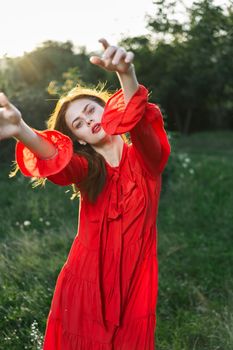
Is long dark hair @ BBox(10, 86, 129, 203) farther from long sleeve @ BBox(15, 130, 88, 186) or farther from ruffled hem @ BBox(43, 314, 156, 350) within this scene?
ruffled hem @ BBox(43, 314, 156, 350)

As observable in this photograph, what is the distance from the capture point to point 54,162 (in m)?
2.09

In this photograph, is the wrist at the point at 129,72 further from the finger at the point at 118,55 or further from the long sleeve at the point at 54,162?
the long sleeve at the point at 54,162

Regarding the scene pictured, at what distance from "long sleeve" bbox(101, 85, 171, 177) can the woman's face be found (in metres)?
0.21

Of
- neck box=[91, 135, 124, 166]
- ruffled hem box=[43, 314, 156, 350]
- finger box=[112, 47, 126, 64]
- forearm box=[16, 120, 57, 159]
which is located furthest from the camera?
neck box=[91, 135, 124, 166]

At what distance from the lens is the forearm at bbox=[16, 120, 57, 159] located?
2.02 meters

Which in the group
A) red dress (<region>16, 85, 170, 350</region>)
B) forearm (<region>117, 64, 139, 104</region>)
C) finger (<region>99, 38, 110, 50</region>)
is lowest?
red dress (<region>16, 85, 170, 350</region>)

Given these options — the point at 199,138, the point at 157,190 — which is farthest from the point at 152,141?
the point at 199,138

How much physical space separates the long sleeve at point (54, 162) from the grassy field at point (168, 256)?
50.6 inches

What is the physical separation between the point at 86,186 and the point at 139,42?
2.01m

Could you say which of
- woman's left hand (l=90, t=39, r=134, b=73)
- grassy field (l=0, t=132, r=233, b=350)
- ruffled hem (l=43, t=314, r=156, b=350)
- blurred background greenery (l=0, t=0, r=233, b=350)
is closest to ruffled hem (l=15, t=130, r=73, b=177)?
woman's left hand (l=90, t=39, r=134, b=73)

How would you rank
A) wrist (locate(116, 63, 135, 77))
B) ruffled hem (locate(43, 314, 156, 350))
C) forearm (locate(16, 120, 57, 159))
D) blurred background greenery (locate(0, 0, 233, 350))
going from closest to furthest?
1. wrist (locate(116, 63, 135, 77))
2. forearm (locate(16, 120, 57, 159))
3. ruffled hem (locate(43, 314, 156, 350))
4. blurred background greenery (locate(0, 0, 233, 350))

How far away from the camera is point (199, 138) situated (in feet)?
74.2

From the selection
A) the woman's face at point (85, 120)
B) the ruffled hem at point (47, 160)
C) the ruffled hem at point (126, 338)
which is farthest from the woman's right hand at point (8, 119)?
the ruffled hem at point (126, 338)

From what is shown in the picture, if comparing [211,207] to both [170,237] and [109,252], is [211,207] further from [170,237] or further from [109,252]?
[109,252]
